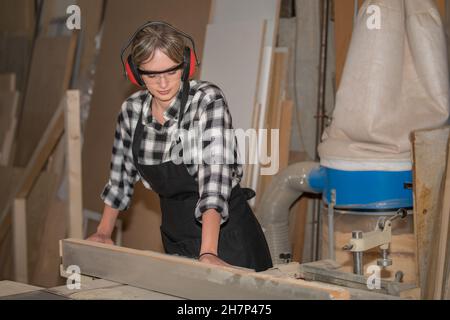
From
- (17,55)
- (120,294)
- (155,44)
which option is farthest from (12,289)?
(17,55)

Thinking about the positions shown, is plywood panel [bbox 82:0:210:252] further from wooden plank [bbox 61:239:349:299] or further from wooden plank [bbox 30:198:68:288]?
wooden plank [bbox 61:239:349:299]

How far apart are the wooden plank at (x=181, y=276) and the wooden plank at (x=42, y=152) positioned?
2.36 m

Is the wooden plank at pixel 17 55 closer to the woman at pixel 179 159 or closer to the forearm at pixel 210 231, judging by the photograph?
the woman at pixel 179 159

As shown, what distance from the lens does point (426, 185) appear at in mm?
2920

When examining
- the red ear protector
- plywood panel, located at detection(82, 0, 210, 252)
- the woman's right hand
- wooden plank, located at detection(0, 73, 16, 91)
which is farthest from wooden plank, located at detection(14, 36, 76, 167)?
the red ear protector

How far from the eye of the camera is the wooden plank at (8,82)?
5.48 m

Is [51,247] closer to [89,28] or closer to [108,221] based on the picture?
[89,28]

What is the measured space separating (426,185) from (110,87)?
2481mm

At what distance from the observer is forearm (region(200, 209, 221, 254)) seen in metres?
2.10

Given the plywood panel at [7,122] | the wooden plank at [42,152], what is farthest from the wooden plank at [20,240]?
the plywood panel at [7,122]

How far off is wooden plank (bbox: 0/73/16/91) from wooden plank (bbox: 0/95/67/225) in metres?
0.96

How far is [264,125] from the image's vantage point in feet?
12.7

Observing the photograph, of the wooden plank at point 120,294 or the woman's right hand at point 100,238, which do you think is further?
the woman's right hand at point 100,238
